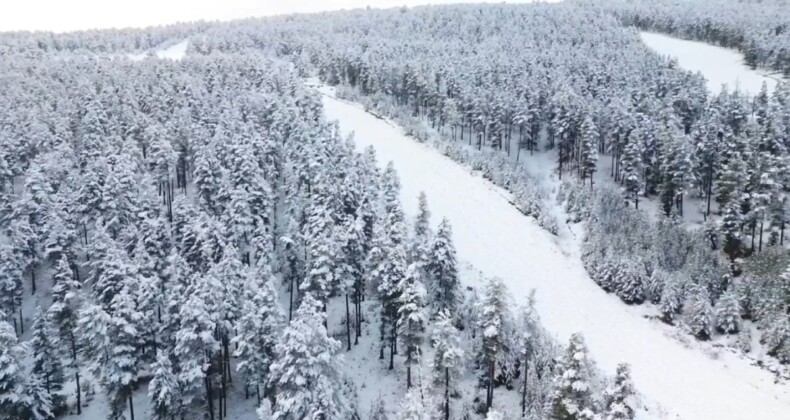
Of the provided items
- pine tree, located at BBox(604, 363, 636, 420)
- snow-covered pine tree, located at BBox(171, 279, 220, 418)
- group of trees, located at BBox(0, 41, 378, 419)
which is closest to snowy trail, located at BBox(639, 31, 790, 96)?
group of trees, located at BBox(0, 41, 378, 419)

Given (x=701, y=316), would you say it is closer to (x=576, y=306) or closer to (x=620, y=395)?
(x=576, y=306)

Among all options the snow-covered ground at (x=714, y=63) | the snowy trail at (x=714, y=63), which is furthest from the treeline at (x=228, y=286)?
the snowy trail at (x=714, y=63)

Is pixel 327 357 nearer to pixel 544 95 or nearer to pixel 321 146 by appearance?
pixel 321 146

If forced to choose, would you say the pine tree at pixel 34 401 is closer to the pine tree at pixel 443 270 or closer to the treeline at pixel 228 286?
the treeline at pixel 228 286

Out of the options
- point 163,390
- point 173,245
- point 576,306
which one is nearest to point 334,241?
point 173,245

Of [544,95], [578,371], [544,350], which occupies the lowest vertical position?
[544,350]

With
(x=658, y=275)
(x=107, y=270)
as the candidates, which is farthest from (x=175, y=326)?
(x=658, y=275)
